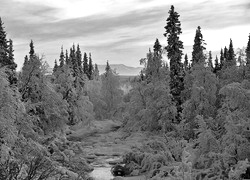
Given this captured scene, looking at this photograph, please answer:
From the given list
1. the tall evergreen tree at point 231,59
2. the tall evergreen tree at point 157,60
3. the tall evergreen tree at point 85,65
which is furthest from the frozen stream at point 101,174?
the tall evergreen tree at point 85,65

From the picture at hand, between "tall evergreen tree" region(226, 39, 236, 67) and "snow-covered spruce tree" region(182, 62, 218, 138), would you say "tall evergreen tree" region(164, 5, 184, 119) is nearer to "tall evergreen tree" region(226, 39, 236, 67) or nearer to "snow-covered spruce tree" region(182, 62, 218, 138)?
"snow-covered spruce tree" region(182, 62, 218, 138)

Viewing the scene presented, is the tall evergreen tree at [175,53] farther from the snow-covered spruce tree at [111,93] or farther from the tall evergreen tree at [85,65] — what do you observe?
the tall evergreen tree at [85,65]

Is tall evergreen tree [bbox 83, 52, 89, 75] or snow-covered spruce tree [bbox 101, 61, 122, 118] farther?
tall evergreen tree [bbox 83, 52, 89, 75]

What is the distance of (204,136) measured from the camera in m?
21.7

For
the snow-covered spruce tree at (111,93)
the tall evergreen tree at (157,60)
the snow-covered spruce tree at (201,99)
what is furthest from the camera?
the snow-covered spruce tree at (111,93)

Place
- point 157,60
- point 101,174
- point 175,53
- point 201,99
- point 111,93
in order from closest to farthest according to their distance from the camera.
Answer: point 101,174 < point 201,99 < point 175,53 < point 157,60 < point 111,93

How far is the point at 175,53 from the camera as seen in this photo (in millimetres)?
36469

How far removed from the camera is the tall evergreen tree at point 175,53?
36094 millimetres

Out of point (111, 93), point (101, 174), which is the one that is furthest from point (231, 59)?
point (101, 174)

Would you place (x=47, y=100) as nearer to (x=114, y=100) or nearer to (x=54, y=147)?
(x=54, y=147)

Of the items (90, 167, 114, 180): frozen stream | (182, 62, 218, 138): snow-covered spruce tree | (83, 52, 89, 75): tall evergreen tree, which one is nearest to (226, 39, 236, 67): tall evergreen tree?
(182, 62, 218, 138): snow-covered spruce tree

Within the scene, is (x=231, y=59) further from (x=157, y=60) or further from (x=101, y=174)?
(x=101, y=174)

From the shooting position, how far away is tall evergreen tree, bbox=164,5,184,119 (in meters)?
36.1

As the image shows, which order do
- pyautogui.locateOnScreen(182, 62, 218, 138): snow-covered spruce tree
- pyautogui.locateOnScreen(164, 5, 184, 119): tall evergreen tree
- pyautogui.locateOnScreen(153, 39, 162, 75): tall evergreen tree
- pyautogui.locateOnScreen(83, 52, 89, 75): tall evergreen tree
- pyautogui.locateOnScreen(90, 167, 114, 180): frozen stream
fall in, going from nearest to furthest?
pyautogui.locateOnScreen(90, 167, 114, 180): frozen stream, pyautogui.locateOnScreen(182, 62, 218, 138): snow-covered spruce tree, pyautogui.locateOnScreen(164, 5, 184, 119): tall evergreen tree, pyautogui.locateOnScreen(153, 39, 162, 75): tall evergreen tree, pyautogui.locateOnScreen(83, 52, 89, 75): tall evergreen tree
